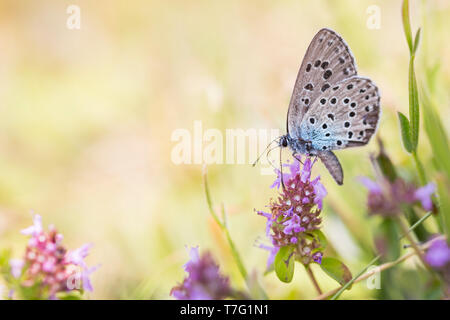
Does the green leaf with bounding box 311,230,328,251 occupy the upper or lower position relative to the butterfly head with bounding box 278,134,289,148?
lower

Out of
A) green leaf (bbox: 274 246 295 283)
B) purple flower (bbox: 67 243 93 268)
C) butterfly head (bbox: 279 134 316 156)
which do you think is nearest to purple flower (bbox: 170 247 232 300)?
green leaf (bbox: 274 246 295 283)

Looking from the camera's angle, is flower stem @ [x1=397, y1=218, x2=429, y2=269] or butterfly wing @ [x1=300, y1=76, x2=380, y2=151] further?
butterfly wing @ [x1=300, y1=76, x2=380, y2=151]

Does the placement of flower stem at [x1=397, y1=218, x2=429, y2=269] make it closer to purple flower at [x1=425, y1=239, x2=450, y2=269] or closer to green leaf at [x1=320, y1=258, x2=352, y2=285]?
purple flower at [x1=425, y1=239, x2=450, y2=269]

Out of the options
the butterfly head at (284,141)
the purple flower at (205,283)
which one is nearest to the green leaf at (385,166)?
the butterfly head at (284,141)

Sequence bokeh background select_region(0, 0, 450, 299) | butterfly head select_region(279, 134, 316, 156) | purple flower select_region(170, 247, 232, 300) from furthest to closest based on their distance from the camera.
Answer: bokeh background select_region(0, 0, 450, 299), butterfly head select_region(279, 134, 316, 156), purple flower select_region(170, 247, 232, 300)

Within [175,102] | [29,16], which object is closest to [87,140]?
[175,102]

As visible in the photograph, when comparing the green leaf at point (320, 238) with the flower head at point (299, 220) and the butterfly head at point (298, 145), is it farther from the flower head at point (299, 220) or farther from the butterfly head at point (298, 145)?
the butterfly head at point (298, 145)

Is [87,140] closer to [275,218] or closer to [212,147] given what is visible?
[212,147]
